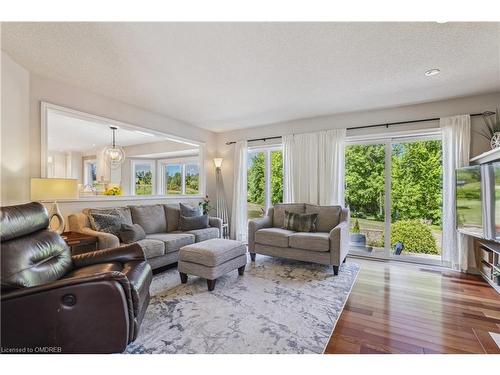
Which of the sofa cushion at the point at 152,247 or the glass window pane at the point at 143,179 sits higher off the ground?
the glass window pane at the point at 143,179

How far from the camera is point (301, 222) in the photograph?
3.70m

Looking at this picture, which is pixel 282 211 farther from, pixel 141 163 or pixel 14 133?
pixel 141 163

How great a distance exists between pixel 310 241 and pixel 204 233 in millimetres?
1661

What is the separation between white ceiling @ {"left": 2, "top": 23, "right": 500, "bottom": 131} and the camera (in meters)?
1.93

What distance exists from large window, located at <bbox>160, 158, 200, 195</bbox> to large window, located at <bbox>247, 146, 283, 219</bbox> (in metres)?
1.81

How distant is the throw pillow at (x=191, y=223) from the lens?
3.91 m

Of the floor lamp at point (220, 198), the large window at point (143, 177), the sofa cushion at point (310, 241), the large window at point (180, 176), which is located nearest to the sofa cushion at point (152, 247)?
the sofa cushion at point (310, 241)

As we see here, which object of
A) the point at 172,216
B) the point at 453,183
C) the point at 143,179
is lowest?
the point at 172,216

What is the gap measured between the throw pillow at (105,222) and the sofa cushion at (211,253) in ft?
3.15

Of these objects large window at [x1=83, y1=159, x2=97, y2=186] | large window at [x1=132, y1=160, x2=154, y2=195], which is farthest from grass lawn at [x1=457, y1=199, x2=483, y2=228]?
large window at [x1=83, y1=159, x2=97, y2=186]

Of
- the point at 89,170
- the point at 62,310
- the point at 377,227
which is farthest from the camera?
the point at 89,170

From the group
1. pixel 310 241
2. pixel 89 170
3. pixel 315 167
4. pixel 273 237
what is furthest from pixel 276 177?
pixel 89 170

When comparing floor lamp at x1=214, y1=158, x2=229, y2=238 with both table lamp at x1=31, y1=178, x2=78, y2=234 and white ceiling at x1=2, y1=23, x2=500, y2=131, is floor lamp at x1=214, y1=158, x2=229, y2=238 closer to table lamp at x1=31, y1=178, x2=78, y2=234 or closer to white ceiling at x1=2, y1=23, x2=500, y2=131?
white ceiling at x1=2, y1=23, x2=500, y2=131

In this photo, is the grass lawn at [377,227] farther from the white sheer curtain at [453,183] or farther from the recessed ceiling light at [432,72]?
the recessed ceiling light at [432,72]
